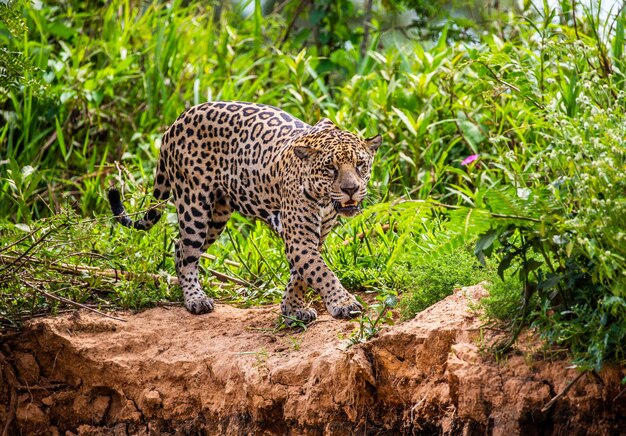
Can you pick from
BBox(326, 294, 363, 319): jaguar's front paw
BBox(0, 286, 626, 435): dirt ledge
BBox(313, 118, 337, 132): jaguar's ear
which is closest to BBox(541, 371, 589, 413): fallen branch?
BBox(0, 286, 626, 435): dirt ledge

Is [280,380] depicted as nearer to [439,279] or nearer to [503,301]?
[439,279]

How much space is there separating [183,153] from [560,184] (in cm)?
347

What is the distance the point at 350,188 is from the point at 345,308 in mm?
767

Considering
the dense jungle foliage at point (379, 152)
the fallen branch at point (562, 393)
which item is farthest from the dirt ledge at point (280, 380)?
the dense jungle foliage at point (379, 152)

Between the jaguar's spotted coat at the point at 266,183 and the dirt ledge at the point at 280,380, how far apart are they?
32cm

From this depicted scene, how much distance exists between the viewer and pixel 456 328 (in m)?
5.36

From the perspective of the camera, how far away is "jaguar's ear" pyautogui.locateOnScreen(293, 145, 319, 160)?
6523 mm

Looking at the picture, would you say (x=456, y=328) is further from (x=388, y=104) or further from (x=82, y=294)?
(x=388, y=104)

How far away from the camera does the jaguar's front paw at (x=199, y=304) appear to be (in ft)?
23.8

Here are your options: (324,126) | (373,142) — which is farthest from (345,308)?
(324,126)

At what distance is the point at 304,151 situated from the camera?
652cm

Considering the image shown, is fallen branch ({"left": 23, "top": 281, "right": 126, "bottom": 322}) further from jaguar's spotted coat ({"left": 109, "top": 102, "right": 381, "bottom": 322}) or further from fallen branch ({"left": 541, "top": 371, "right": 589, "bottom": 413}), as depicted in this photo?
fallen branch ({"left": 541, "top": 371, "right": 589, "bottom": 413})

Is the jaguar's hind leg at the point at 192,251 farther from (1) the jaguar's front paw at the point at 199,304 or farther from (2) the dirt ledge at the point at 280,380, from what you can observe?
(2) the dirt ledge at the point at 280,380

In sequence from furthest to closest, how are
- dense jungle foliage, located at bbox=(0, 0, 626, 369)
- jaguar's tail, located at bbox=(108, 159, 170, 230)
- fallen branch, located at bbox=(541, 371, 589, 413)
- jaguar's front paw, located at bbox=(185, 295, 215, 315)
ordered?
jaguar's tail, located at bbox=(108, 159, 170, 230)
jaguar's front paw, located at bbox=(185, 295, 215, 315)
dense jungle foliage, located at bbox=(0, 0, 626, 369)
fallen branch, located at bbox=(541, 371, 589, 413)
